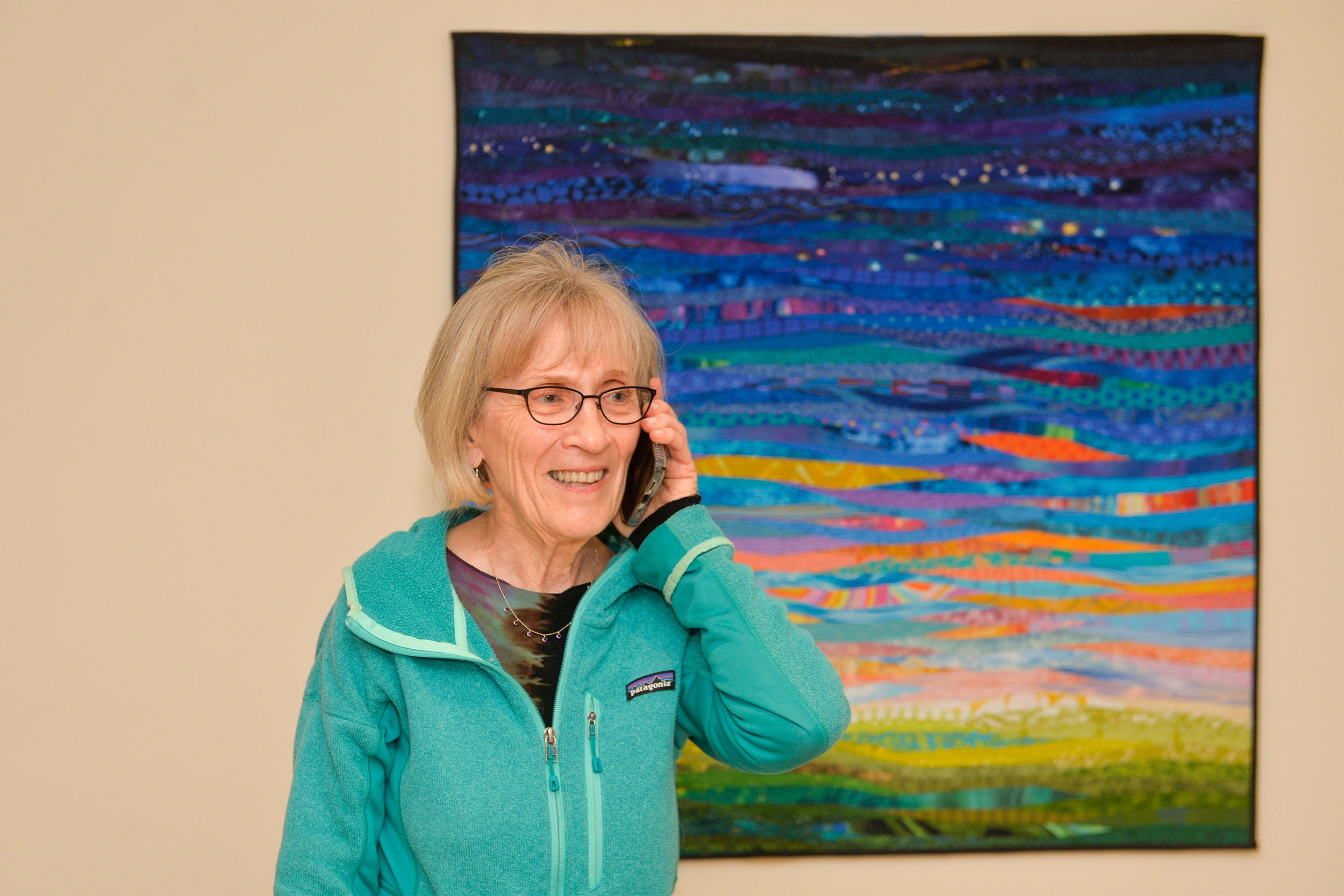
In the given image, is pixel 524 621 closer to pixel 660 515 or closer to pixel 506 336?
pixel 660 515

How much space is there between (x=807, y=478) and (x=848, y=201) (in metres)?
0.62

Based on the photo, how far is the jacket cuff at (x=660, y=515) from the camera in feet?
4.06

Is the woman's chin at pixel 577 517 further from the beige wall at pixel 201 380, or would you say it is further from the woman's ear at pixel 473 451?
the beige wall at pixel 201 380

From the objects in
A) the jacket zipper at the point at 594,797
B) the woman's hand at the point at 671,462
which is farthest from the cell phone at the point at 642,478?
the jacket zipper at the point at 594,797

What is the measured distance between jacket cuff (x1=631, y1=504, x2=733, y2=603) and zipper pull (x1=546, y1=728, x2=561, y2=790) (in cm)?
24

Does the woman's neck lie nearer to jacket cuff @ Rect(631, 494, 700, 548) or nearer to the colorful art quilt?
jacket cuff @ Rect(631, 494, 700, 548)

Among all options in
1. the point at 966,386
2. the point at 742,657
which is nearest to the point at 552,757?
the point at 742,657

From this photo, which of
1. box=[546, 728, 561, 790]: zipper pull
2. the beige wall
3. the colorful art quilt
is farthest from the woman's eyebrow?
the beige wall

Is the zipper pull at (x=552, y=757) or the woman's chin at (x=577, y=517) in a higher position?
the woman's chin at (x=577, y=517)

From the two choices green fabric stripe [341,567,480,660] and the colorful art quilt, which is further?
the colorful art quilt

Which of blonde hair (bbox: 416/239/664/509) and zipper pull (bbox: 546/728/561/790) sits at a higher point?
blonde hair (bbox: 416/239/664/509)

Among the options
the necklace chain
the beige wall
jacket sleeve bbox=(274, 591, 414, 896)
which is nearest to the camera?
jacket sleeve bbox=(274, 591, 414, 896)

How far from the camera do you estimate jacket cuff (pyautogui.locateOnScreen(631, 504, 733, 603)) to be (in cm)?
119

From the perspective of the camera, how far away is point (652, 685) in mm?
1187
